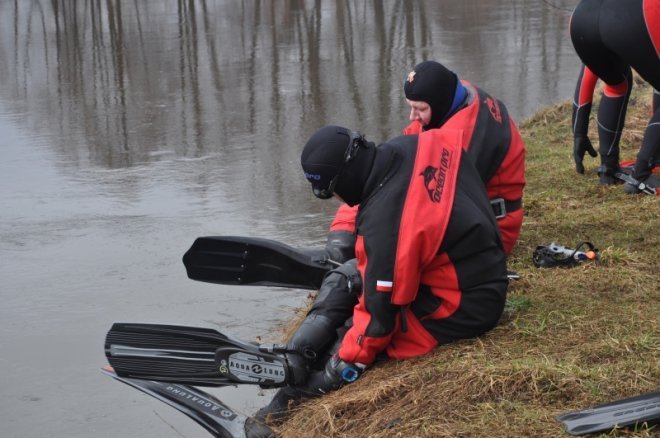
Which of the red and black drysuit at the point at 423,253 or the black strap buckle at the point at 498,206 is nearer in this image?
the red and black drysuit at the point at 423,253

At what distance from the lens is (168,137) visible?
11.7 m

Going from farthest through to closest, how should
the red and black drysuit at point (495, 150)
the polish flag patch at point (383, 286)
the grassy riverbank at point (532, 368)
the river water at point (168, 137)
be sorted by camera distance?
the river water at point (168, 137) → the red and black drysuit at point (495, 150) → the polish flag patch at point (383, 286) → the grassy riverbank at point (532, 368)

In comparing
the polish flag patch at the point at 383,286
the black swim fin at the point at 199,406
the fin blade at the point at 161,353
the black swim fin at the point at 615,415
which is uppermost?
the polish flag patch at the point at 383,286

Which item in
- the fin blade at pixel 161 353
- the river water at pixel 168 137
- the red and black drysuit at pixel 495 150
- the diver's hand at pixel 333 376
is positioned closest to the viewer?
the diver's hand at pixel 333 376

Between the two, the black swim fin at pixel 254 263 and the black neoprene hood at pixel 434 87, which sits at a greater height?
the black neoprene hood at pixel 434 87

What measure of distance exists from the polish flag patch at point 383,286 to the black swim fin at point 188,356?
0.64 metres

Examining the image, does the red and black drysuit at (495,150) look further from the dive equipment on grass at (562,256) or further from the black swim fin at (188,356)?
the black swim fin at (188,356)

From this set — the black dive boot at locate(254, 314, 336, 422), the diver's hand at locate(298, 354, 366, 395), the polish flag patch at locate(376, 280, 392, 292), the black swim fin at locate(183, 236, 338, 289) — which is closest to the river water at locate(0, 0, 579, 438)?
the black swim fin at locate(183, 236, 338, 289)

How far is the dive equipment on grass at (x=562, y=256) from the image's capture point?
227 inches

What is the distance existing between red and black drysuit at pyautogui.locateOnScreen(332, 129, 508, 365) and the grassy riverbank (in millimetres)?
143

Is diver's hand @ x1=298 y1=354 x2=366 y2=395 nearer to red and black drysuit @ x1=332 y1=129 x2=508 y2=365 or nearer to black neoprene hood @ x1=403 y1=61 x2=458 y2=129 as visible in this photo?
red and black drysuit @ x1=332 y1=129 x2=508 y2=365

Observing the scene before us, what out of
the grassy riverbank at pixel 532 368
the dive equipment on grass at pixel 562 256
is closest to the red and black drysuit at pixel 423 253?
the grassy riverbank at pixel 532 368

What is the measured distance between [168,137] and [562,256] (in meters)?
6.77

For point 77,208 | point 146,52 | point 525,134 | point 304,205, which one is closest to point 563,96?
point 525,134
